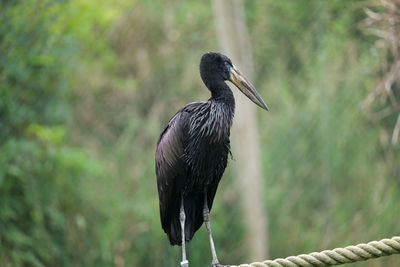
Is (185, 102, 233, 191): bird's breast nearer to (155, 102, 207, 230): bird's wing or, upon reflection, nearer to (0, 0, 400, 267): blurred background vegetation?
(155, 102, 207, 230): bird's wing

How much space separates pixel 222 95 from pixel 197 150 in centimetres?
48

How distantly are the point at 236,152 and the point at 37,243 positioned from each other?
3134 mm

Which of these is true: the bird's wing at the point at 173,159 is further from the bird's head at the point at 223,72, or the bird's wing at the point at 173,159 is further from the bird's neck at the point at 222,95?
the bird's head at the point at 223,72

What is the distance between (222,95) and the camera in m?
5.39

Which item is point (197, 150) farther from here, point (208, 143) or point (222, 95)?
point (222, 95)

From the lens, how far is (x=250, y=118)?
33.1 feet

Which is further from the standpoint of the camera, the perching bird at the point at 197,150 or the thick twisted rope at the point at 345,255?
the perching bird at the point at 197,150

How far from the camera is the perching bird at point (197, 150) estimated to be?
5.30m

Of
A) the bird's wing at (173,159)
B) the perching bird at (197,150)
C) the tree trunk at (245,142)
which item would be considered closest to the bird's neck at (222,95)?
the perching bird at (197,150)

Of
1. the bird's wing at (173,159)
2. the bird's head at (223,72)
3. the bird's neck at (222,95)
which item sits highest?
the bird's head at (223,72)

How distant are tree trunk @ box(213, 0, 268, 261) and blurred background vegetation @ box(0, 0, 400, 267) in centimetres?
18

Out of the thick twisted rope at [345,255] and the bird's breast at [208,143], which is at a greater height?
the bird's breast at [208,143]

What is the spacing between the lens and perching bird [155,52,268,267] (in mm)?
5305

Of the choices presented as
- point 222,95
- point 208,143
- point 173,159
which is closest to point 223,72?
point 222,95
